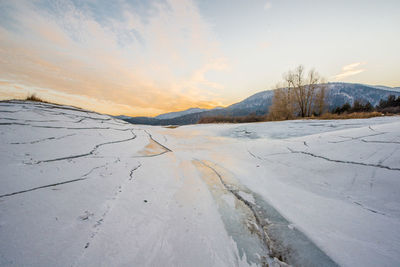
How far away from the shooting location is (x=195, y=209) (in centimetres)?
154

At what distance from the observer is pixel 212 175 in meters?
2.46

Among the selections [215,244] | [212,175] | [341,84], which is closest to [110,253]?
[215,244]

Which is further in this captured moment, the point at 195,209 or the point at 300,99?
the point at 300,99

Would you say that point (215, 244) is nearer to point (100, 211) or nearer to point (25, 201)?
point (100, 211)

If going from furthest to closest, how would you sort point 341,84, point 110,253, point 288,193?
point 341,84, point 288,193, point 110,253

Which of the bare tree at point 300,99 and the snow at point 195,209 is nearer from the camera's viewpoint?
the snow at point 195,209

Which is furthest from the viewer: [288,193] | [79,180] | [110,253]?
[288,193]

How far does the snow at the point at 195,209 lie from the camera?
1.00 m

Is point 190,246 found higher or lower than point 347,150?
lower

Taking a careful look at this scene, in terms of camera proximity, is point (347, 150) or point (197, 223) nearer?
point (197, 223)

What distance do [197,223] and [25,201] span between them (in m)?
1.57

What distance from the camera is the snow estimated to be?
998 mm

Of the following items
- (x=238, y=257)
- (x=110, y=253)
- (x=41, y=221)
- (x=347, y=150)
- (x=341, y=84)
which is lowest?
(x=238, y=257)

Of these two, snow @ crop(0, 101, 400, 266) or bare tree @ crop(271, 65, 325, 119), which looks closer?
snow @ crop(0, 101, 400, 266)
